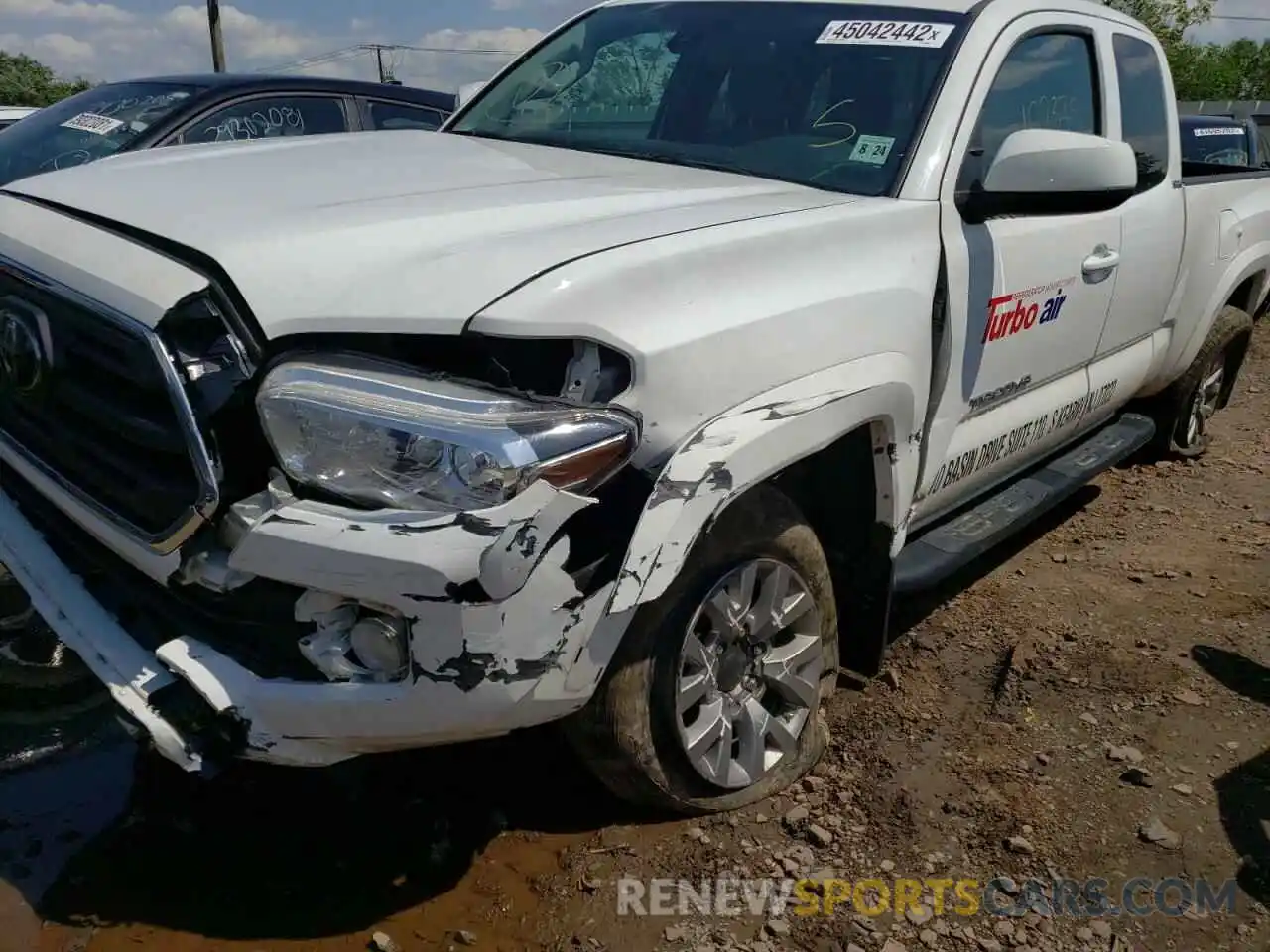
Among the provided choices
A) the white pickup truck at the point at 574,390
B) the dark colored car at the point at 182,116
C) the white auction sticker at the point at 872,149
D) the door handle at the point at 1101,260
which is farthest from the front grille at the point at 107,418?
the dark colored car at the point at 182,116

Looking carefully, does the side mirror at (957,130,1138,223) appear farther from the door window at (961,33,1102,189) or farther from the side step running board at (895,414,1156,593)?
the side step running board at (895,414,1156,593)

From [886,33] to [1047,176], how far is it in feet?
2.14

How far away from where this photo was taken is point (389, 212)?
218 cm

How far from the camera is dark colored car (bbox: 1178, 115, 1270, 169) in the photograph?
9258 millimetres

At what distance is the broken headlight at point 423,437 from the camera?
1759 mm

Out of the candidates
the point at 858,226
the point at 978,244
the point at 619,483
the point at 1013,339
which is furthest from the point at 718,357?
the point at 1013,339

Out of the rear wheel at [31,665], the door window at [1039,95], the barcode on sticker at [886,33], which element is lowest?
the rear wheel at [31,665]

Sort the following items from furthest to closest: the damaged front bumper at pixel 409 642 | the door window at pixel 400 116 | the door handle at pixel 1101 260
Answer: the door window at pixel 400 116, the door handle at pixel 1101 260, the damaged front bumper at pixel 409 642

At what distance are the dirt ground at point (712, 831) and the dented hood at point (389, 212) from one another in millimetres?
1236

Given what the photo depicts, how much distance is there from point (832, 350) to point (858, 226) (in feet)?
1.13

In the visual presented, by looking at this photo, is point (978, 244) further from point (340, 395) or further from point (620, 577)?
point (340, 395)

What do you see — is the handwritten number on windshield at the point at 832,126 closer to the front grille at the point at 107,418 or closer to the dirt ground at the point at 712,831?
the dirt ground at the point at 712,831

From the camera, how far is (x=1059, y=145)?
2650 mm

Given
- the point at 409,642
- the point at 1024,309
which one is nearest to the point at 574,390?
the point at 409,642
